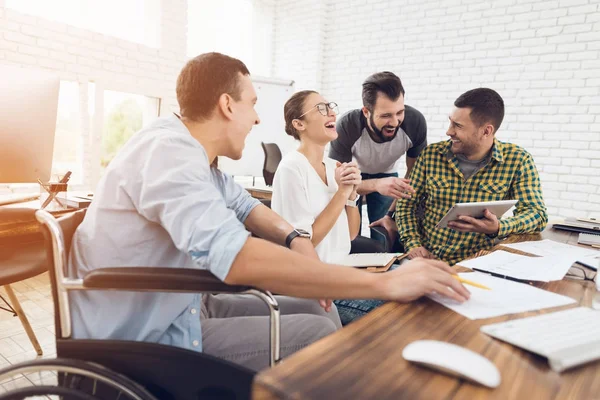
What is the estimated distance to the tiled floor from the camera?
184 centimetres

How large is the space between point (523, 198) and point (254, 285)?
57.9 inches

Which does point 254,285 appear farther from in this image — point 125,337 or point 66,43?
point 66,43

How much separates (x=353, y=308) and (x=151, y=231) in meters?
0.72

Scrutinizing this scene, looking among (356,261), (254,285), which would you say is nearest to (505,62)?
(356,261)

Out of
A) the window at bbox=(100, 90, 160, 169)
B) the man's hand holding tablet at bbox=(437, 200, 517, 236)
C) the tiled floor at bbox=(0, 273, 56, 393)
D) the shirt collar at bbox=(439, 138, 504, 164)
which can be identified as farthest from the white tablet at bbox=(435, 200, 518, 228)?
the window at bbox=(100, 90, 160, 169)

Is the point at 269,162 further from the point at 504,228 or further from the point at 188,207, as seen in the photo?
the point at 188,207

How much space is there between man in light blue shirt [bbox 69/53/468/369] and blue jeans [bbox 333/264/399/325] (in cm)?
21

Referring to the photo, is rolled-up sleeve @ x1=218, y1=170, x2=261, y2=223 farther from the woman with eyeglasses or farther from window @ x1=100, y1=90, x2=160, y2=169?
window @ x1=100, y1=90, x2=160, y2=169

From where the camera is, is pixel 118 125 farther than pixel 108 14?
Yes

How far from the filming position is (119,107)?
14.1 ft

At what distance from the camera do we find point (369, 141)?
2.55 m

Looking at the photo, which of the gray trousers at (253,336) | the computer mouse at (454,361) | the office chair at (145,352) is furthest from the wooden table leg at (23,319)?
the computer mouse at (454,361)

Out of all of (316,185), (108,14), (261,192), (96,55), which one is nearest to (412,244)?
(316,185)

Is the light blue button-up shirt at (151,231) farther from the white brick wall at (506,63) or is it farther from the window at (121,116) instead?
the white brick wall at (506,63)
